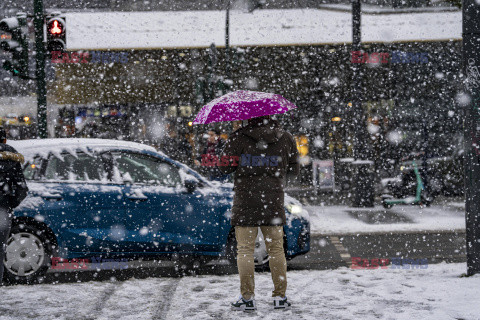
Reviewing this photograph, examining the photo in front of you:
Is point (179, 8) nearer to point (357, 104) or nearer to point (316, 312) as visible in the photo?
point (357, 104)

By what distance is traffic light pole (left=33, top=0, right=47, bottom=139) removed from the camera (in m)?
11.3

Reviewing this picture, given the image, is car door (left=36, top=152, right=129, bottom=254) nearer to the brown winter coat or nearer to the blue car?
the blue car

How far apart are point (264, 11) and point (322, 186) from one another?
29.1ft

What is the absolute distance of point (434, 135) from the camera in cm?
2186

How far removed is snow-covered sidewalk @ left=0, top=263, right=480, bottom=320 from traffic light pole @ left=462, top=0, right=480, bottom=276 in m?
0.41

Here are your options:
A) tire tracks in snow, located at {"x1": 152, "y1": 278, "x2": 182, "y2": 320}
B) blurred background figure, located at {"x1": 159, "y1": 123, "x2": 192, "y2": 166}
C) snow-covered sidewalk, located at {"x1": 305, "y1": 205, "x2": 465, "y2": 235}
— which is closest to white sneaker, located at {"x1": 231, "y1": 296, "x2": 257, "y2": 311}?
tire tracks in snow, located at {"x1": 152, "y1": 278, "x2": 182, "y2": 320}

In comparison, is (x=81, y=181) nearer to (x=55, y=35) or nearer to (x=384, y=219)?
(x=55, y=35)

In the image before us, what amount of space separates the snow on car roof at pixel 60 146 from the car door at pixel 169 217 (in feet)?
0.48

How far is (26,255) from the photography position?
6.81m

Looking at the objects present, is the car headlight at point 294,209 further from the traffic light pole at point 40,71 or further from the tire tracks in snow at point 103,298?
the traffic light pole at point 40,71

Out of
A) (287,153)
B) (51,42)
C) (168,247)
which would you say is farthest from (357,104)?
(287,153)

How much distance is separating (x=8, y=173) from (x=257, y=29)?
19572 mm

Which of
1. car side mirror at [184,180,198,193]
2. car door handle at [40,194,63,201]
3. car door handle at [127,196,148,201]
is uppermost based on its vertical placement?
car side mirror at [184,180,198,193]

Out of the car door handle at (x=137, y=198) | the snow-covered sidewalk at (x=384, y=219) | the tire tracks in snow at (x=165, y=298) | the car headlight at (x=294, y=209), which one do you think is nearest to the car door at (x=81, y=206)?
the car door handle at (x=137, y=198)
